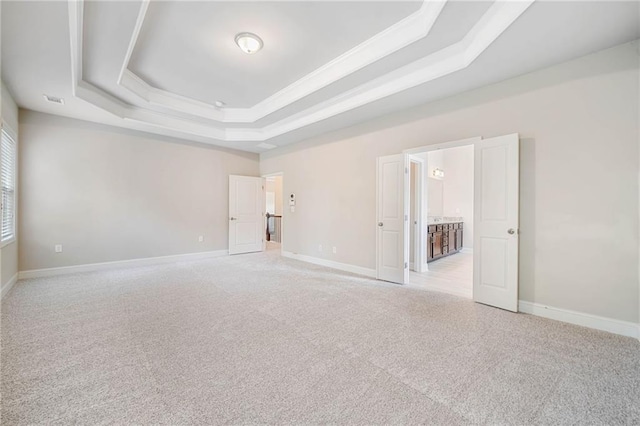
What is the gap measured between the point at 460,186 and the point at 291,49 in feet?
22.0

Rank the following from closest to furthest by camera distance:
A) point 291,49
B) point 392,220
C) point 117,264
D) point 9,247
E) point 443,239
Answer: point 291,49 → point 9,247 → point 392,220 → point 117,264 → point 443,239

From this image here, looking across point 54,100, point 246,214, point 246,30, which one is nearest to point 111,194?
point 54,100

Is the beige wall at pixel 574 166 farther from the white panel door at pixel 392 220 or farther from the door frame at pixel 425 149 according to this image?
the white panel door at pixel 392 220

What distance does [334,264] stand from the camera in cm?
538

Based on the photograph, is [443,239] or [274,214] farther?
[274,214]

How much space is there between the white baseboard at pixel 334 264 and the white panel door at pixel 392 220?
0.28 meters

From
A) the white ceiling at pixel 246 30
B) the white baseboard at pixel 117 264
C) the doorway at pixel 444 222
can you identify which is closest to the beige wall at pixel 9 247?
the white baseboard at pixel 117 264

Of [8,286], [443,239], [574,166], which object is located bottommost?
[8,286]

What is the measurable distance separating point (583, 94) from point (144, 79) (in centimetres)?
553

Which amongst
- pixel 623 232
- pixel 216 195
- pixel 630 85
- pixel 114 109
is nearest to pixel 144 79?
pixel 114 109

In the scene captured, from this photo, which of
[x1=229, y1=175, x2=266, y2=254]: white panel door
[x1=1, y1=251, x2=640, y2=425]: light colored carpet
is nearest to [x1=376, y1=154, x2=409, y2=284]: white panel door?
[x1=1, y1=251, x2=640, y2=425]: light colored carpet

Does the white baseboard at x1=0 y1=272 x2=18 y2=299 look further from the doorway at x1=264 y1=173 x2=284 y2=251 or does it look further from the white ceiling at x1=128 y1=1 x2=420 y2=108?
the doorway at x1=264 y1=173 x2=284 y2=251

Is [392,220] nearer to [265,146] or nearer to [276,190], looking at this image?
[265,146]

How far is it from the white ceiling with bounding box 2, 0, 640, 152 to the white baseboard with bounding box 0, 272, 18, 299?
2629mm
